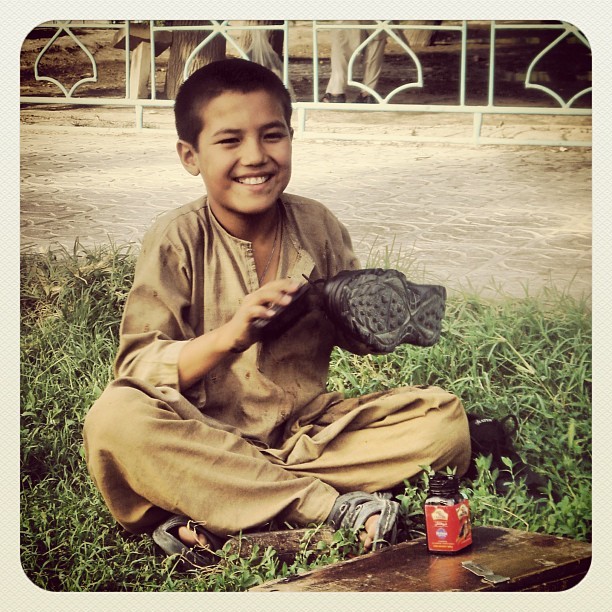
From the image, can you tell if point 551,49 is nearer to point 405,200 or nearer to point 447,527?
point 405,200

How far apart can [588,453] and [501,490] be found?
305 mm

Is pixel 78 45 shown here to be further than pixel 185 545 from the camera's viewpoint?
Yes

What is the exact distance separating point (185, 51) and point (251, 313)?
89cm

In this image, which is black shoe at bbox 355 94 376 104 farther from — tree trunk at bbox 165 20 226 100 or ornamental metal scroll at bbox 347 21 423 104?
tree trunk at bbox 165 20 226 100

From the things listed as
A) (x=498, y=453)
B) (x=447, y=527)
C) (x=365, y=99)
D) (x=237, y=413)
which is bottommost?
(x=447, y=527)

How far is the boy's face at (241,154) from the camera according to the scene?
2904 millimetres

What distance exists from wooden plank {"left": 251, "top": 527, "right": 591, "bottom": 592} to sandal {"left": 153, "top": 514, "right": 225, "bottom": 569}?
0.58 feet

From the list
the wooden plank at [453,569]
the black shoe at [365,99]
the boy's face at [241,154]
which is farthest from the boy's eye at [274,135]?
the wooden plank at [453,569]

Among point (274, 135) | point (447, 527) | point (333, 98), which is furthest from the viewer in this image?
point (333, 98)

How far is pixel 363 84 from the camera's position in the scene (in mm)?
3193

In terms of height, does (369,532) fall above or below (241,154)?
below

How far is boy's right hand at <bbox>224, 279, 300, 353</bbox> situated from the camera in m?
2.88

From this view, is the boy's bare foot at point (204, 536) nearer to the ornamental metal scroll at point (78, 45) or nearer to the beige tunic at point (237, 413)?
the beige tunic at point (237, 413)

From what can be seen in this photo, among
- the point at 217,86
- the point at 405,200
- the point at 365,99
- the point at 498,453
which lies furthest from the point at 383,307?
the point at 217,86
